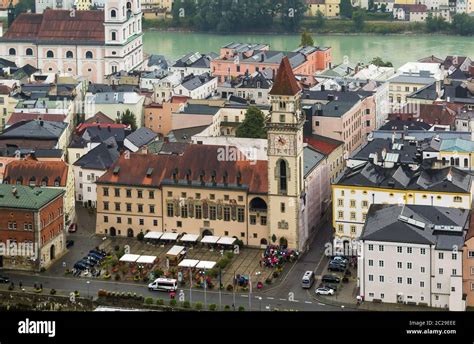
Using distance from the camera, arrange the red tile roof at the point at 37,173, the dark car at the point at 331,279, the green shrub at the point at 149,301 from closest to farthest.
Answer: the green shrub at the point at 149,301 → the dark car at the point at 331,279 → the red tile roof at the point at 37,173

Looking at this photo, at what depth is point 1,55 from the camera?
83.7ft

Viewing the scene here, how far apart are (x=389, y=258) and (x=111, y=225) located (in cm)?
469

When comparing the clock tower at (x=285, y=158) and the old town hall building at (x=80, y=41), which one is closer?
the clock tower at (x=285, y=158)

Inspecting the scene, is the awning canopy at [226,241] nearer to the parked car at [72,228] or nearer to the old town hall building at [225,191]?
the old town hall building at [225,191]

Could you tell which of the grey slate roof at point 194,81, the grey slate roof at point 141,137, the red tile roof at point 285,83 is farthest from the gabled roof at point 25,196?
→ the grey slate roof at point 194,81

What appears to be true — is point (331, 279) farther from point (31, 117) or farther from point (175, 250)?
point (31, 117)

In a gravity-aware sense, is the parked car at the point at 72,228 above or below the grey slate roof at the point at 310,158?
below

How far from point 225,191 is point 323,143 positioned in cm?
312

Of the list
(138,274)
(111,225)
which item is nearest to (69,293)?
(138,274)

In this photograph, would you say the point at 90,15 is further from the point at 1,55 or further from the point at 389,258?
the point at 389,258

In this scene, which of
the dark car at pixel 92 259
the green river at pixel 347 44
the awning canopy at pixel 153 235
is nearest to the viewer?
the dark car at pixel 92 259

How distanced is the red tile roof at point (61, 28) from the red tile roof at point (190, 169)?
11822mm

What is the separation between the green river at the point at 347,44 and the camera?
31.3 metres

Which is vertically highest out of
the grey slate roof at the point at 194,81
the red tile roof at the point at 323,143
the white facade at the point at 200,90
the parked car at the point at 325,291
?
the grey slate roof at the point at 194,81
